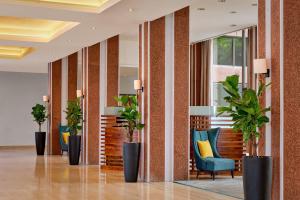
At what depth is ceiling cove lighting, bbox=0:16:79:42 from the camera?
39.3 ft

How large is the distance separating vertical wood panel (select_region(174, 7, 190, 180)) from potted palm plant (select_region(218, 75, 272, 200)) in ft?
11.7

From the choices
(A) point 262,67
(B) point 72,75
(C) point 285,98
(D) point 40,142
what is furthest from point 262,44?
(D) point 40,142

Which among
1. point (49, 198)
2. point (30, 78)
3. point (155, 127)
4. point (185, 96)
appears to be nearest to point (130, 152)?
point (155, 127)

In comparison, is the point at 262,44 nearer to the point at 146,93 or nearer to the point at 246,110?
the point at 246,110

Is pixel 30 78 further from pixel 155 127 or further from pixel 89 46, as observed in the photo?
pixel 155 127

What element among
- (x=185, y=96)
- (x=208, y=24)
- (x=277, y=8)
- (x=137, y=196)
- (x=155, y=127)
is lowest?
(x=137, y=196)

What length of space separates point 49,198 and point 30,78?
1411 centimetres

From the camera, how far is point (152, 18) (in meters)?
9.88

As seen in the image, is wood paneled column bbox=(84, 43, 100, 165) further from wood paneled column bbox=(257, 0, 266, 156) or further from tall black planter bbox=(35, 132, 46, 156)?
wood paneled column bbox=(257, 0, 266, 156)

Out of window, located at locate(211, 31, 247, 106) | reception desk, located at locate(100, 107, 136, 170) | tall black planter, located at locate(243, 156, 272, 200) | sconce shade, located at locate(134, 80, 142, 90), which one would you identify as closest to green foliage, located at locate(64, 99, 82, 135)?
reception desk, located at locate(100, 107, 136, 170)

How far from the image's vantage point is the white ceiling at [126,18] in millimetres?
9008

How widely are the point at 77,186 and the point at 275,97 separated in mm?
4329

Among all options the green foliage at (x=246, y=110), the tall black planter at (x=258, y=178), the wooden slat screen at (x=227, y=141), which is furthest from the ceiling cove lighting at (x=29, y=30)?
the tall black planter at (x=258, y=178)

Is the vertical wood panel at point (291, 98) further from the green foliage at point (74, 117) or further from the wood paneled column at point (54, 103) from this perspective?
the wood paneled column at point (54, 103)
